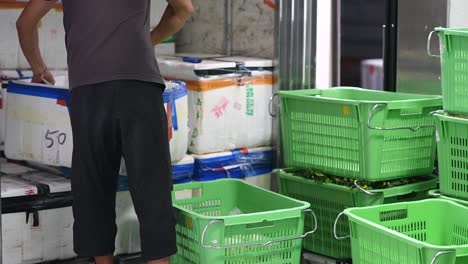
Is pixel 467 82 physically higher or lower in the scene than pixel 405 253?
higher

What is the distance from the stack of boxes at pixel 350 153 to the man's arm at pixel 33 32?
118 cm

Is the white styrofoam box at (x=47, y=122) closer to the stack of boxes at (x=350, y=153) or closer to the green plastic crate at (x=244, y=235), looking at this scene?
the green plastic crate at (x=244, y=235)

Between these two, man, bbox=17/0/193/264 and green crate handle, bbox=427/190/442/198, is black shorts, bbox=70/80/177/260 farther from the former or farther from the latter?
green crate handle, bbox=427/190/442/198

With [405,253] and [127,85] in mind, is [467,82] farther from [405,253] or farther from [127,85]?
[127,85]

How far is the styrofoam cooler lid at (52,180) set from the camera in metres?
4.21

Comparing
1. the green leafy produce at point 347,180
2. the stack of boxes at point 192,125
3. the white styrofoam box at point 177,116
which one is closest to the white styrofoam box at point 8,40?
the stack of boxes at point 192,125

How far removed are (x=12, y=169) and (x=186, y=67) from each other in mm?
1015

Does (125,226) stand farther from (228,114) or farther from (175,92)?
(228,114)

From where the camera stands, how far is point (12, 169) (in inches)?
178

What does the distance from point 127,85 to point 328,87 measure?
167cm

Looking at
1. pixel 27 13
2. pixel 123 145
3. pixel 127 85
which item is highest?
pixel 27 13

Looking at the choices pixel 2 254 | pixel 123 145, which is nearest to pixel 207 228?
pixel 123 145

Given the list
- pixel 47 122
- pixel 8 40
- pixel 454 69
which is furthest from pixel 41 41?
pixel 454 69

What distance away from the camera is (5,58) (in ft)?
16.0
